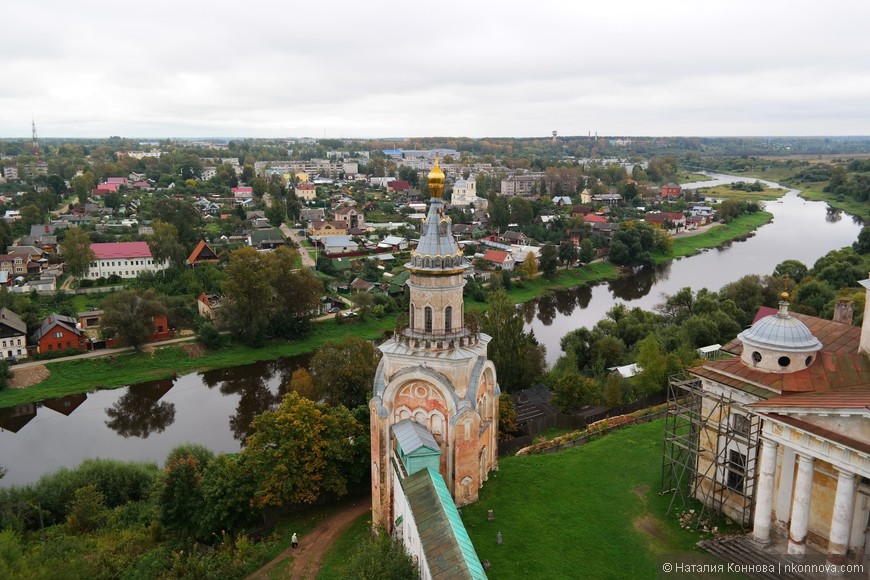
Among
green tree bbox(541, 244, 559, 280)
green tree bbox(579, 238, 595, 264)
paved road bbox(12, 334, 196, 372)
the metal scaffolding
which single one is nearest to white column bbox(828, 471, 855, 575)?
the metal scaffolding

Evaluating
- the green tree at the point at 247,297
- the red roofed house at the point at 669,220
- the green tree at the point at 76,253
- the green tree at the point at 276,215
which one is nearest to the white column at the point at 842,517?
the green tree at the point at 247,297

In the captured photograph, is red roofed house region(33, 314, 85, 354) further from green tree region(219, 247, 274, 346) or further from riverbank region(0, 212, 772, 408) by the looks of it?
green tree region(219, 247, 274, 346)

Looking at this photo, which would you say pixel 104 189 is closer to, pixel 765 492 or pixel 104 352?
pixel 104 352

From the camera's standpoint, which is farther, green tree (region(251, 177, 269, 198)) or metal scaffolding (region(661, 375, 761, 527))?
green tree (region(251, 177, 269, 198))

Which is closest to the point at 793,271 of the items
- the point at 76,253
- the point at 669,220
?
the point at 669,220

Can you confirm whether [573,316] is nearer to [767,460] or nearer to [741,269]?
[741,269]

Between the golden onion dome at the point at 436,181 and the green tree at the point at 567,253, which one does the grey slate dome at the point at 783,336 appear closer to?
the golden onion dome at the point at 436,181
